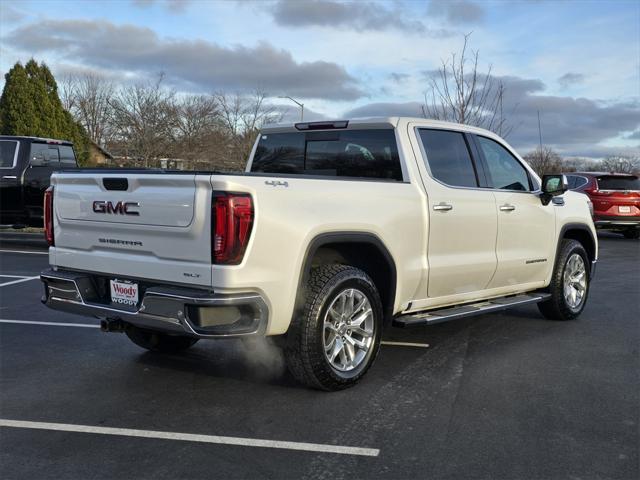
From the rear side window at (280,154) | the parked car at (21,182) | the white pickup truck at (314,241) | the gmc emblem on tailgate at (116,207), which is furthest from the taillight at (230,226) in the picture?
the parked car at (21,182)

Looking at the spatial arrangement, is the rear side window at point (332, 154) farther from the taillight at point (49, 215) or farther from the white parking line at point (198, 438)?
the white parking line at point (198, 438)

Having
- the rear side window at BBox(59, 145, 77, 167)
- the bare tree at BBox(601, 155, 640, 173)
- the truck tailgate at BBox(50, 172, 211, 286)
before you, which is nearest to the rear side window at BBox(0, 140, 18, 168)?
the rear side window at BBox(59, 145, 77, 167)

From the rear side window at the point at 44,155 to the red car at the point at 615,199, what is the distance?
470 inches

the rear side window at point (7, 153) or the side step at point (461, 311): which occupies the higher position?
the rear side window at point (7, 153)

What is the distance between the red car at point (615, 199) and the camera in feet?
54.4

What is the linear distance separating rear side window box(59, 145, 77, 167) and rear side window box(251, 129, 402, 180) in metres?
7.94

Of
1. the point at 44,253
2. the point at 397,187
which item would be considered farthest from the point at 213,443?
the point at 44,253

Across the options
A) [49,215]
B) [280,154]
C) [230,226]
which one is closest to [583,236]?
[280,154]

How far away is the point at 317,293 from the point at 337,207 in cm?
59

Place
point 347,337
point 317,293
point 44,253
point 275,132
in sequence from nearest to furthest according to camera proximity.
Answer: point 317,293 < point 347,337 < point 275,132 < point 44,253

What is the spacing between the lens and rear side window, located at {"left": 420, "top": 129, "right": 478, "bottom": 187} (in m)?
5.48

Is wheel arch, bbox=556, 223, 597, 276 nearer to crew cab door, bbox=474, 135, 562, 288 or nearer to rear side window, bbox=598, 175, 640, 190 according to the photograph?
crew cab door, bbox=474, 135, 562, 288

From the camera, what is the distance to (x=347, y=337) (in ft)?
15.3

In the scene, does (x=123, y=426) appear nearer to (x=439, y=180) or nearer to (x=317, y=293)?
(x=317, y=293)
